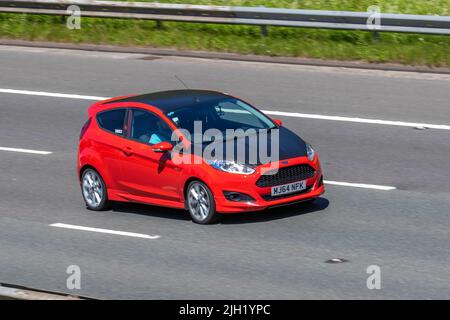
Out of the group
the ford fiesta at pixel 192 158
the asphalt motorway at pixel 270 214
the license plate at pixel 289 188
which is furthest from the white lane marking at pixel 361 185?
the license plate at pixel 289 188

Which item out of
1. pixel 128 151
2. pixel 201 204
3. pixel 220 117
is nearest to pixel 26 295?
pixel 201 204

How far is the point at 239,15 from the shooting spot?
80.0 ft

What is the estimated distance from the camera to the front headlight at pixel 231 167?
1375 cm

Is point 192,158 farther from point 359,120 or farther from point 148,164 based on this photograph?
point 359,120

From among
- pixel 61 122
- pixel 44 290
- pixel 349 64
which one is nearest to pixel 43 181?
pixel 61 122

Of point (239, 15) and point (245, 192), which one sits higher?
point (239, 15)

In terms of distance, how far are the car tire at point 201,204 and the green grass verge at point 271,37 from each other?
966 centimetres

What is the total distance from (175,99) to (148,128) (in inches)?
24.3

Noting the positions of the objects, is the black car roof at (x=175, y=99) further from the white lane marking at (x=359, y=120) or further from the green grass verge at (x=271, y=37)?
the green grass verge at (x=271, y=37)

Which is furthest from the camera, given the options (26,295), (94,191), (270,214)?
(94,191)

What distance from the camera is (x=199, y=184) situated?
13984 mm

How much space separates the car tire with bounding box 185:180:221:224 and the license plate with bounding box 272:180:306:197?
0.78 metres

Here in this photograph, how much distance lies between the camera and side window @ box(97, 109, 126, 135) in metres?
15.2

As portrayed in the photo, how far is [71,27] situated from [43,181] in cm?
1048
